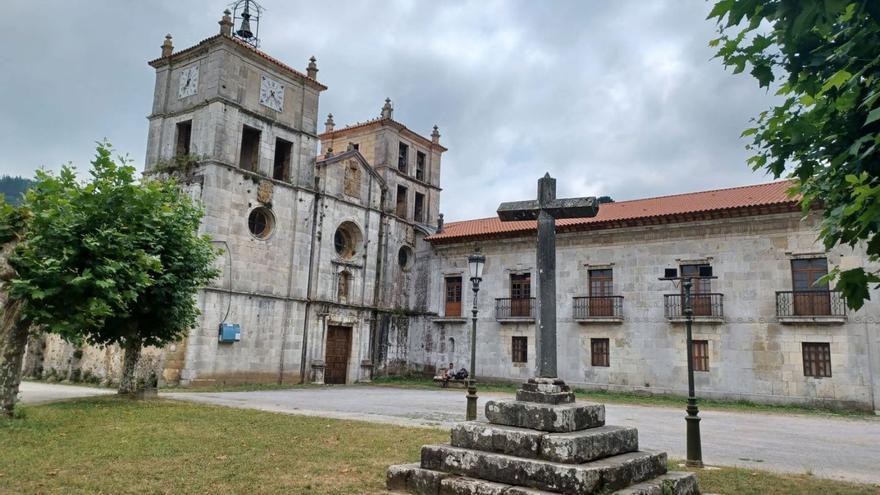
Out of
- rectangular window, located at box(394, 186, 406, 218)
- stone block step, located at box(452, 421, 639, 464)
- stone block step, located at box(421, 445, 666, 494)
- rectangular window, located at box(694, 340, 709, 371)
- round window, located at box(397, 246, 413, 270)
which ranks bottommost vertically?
stone block step, located at box(421, 445, 666, 494)

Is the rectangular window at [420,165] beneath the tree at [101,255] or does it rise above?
above

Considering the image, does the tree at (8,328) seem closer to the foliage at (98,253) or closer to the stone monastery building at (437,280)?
the foliage at (98,253)

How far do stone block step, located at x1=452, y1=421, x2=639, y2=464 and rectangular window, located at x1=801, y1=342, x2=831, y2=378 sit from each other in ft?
56.1

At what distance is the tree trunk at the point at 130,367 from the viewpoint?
1429cm

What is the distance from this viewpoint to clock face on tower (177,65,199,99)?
23233 millimetres

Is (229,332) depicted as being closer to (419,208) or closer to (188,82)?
(188,82)

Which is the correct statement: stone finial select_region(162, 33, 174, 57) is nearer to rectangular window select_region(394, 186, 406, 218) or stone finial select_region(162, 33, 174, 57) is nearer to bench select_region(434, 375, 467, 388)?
rectangular window select_region(394, 186, 406, 218)

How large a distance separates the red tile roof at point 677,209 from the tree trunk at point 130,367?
12.6 m

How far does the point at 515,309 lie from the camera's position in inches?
1043

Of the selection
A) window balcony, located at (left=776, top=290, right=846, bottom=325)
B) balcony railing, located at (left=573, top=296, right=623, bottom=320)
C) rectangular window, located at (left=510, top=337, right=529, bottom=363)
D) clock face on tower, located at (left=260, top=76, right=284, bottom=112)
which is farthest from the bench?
clock face on tower, located at (left=260, top=76, right=284, bottom=112)

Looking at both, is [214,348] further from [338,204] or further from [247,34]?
[247,34]

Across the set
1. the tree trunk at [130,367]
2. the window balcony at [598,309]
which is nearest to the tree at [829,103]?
the tree trunk at [130,367]

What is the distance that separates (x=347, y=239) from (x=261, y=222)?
4.69m

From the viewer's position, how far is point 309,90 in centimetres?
2589
